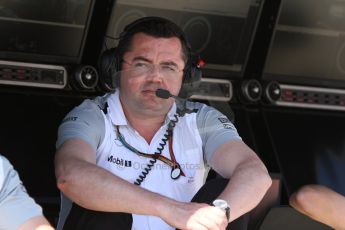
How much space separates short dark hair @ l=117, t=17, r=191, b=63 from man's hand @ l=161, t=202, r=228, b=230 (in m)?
0.80

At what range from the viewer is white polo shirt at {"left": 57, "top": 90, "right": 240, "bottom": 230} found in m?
3.59

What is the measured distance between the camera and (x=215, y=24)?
5.29 m

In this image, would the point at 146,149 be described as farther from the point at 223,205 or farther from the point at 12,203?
the point at 12,203

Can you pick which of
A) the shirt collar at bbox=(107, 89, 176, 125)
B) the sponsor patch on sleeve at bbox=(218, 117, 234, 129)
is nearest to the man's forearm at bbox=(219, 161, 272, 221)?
the sponsor patch on sleeve at bbox=(218, 117, 234, 129)

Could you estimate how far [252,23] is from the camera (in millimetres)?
5363

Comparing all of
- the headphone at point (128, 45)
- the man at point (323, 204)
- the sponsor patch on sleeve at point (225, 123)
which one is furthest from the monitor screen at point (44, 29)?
→ the man at point (323, 204)

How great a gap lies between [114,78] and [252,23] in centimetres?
173

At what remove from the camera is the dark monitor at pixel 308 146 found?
545 cm

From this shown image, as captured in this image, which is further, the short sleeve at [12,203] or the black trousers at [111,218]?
the black trousers at [111,218]

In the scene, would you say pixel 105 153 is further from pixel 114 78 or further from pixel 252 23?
pixel 252 23

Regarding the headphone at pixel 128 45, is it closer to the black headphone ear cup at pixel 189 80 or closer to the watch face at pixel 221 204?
the black headphone ear cup at pixel 189 80

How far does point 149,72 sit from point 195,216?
0.77m

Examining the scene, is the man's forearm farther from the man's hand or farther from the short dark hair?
the short dark hair

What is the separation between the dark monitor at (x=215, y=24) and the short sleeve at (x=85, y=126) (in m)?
1.41
